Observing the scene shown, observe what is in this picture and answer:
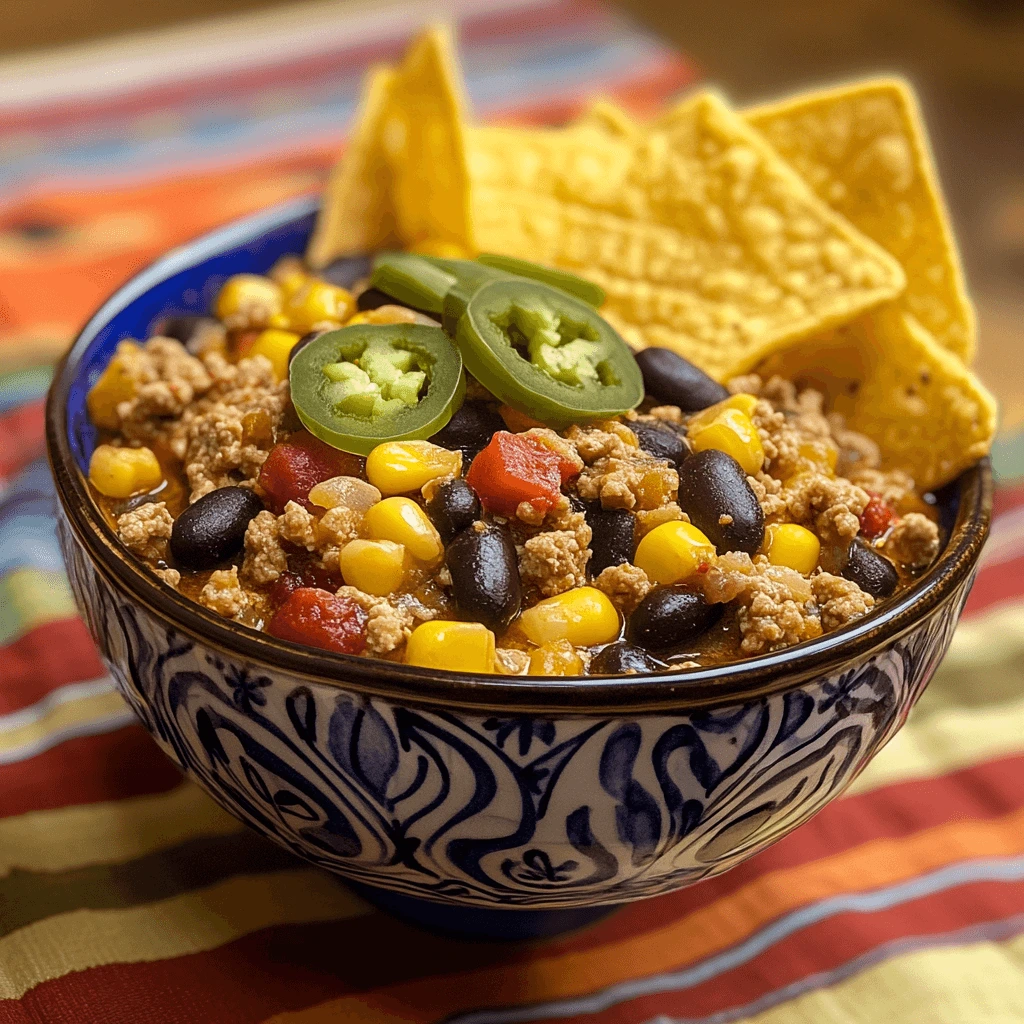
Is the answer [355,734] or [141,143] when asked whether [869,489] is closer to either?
[355,734]

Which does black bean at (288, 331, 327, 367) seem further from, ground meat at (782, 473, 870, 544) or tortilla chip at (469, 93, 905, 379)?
ground meat at (782, 473, 870, 544)

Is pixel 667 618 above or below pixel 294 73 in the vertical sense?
below

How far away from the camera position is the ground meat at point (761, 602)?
192cm

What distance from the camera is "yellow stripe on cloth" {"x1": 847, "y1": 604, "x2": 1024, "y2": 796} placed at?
2.81 metres

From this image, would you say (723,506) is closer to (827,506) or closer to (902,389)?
(827,506)

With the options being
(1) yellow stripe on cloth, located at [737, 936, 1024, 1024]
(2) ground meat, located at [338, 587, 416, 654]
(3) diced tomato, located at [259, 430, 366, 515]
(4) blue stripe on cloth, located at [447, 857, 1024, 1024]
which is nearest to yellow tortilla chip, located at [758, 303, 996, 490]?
(4) blue stripe on cloth, located at [447, 857, 1024, 1024]

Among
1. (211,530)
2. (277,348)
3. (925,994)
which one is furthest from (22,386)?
(925,994)

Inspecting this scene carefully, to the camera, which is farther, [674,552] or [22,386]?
[22,386]

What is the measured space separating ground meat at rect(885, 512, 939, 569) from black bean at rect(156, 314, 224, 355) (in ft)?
4.79

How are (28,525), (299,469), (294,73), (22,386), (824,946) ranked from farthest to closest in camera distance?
(294,73), (22,386), (28,525), (824,946), (299,469)

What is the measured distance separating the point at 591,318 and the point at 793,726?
854 millimetres

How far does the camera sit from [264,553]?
6.62ft

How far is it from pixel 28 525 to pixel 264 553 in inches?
54.9

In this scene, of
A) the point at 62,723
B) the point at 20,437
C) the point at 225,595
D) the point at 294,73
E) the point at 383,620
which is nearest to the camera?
the point at 383,620
